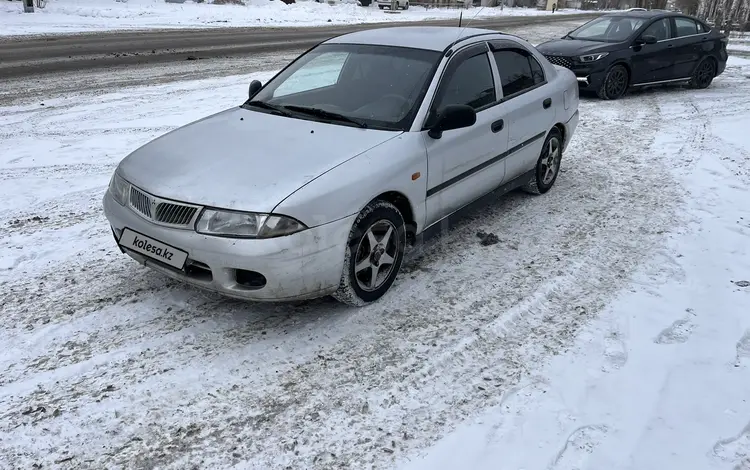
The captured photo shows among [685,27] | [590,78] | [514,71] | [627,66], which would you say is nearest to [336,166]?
[514,71]

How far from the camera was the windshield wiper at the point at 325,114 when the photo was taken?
13.8ft

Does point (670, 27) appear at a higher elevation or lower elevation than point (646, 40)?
higher

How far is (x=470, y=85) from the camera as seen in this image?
4.78 meters

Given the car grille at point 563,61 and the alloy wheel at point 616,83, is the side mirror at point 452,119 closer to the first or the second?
the car grille at point 563,61

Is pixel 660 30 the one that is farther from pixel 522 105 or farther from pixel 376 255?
pixel 376 255

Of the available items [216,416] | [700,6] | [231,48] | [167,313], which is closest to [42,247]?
[167,313]

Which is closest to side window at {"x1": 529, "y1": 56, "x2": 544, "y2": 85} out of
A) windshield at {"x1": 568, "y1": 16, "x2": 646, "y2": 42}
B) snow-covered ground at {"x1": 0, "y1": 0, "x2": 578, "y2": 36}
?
windshield at {"x1": 568, "y1": 16, "x2": 646, "y2": 42}

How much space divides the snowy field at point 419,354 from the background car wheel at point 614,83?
5.64m

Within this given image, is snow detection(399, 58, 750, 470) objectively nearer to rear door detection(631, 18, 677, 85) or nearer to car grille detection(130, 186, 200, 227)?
car grille detection(130, 186, 200, 227)

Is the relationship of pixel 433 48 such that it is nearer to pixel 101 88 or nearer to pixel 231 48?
pixel 101 88

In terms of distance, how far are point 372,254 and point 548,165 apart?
120 inches

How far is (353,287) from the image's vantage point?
3826 mm

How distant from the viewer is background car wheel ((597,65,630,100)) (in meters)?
11.0

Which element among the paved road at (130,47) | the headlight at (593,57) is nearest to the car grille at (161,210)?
the headlight at (593,57)
